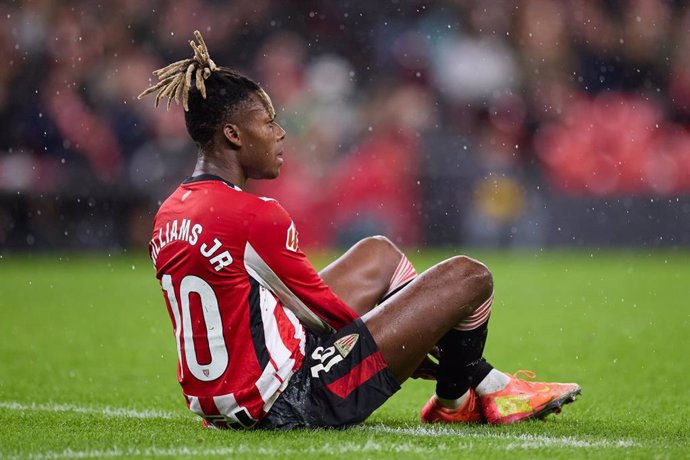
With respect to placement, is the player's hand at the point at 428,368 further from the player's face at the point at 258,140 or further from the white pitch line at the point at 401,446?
the player's face at the point at 258,140

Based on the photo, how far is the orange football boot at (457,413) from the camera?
455 cm

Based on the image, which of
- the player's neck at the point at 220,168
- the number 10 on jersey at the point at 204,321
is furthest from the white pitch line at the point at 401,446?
the player's neck at the point at 220,168

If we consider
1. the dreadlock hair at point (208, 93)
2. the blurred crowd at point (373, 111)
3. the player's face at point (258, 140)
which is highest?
the dreadlock hair at point (208, 93)

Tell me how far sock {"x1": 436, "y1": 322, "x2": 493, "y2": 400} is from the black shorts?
36 cm

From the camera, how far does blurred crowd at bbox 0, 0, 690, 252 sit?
14242mm

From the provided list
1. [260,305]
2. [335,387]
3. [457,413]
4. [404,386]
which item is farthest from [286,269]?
[404,386]

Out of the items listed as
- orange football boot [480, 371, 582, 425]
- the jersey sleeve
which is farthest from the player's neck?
orange football boot [480, 371, 582, 425]

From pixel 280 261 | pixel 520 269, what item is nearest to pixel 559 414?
pixel 280 261

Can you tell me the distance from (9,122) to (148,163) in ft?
5.98

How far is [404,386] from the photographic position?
234 inches

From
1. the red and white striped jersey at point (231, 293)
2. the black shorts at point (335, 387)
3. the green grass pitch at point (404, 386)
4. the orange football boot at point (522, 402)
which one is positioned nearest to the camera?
the green grass pitch at point (404, 386)

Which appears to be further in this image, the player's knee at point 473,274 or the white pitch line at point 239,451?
the player's knee at point 473,274

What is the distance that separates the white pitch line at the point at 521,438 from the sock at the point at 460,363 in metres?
0.20

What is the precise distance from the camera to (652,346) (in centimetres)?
717
